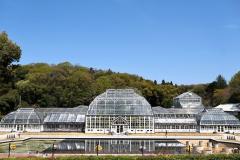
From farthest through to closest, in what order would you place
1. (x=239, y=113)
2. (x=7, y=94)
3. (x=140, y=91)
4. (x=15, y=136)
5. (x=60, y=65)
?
(x=60, y=65) < (x=140, y=91) < (x=239, y=113) < (x=7, y=94) < (x=15, y=136)

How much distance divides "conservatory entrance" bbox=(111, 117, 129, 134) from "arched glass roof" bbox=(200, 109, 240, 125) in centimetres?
1349

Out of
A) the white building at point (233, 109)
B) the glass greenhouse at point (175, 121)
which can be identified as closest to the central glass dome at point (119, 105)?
the glass greenhouse at point (175, 121)

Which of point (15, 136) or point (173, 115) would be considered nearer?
point (15, 136)

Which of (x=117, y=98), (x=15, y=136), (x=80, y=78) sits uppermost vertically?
(x=80, y=78)

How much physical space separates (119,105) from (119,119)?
2.86m

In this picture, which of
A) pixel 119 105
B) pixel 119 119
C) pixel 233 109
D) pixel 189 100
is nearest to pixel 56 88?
pixel 119 105

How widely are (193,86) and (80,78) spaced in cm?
4987

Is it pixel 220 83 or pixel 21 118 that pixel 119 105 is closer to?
pixel 21 118

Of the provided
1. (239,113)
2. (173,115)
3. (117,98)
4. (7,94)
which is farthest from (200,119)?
(7,94)

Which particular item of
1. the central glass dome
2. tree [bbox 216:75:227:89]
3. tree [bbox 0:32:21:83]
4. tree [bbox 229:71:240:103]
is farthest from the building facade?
tree [bbox 216:75:227:89]

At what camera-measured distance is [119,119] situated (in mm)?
67938

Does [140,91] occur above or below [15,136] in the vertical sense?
above

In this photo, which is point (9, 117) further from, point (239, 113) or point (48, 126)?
point (239, 113)

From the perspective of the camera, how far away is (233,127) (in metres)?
68.6
